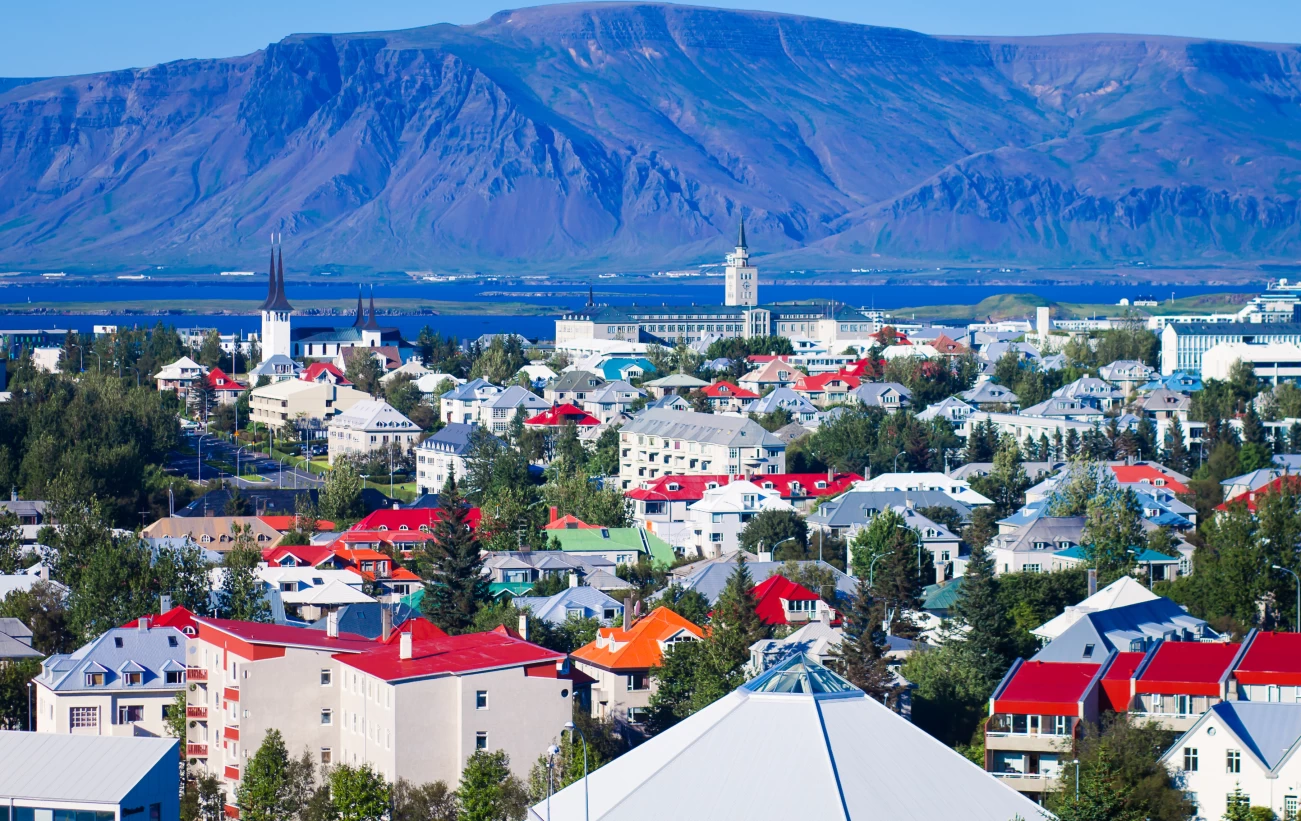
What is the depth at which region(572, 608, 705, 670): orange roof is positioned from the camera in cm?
4162

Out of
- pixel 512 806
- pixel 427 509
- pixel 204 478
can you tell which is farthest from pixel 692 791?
pixel 204 478

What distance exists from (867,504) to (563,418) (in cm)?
3056

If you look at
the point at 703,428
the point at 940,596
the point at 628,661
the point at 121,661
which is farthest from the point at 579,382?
the point at 121,661

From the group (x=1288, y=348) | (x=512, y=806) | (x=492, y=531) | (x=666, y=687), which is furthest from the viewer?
(x=1288, y=348)

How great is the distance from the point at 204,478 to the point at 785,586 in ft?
139

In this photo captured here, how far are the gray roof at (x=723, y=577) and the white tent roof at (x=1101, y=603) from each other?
5535mm

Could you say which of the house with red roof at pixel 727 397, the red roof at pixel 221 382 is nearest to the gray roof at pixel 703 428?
the house with red roof at pixel 727 397

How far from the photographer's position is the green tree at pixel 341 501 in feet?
244

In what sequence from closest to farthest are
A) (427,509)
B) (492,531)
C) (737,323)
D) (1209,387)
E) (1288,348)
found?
(492,531) → (427,509) → (1209,387) → (1288,348) → (737,323)

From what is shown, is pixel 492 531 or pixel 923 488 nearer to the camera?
pixel 492 531

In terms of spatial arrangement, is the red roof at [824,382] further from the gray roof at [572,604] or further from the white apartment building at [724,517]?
the gray roof at [572,604]

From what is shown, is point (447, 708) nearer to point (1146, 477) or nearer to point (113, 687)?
point (113, 687)

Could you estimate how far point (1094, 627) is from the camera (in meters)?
43.4

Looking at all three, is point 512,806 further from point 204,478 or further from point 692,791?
point 204,478
